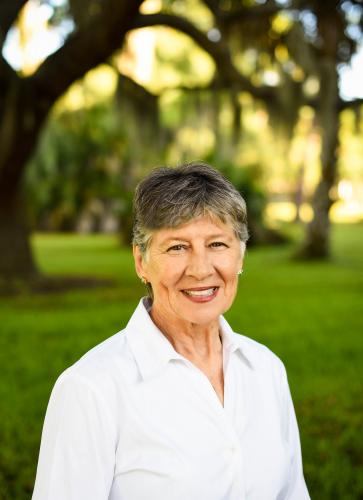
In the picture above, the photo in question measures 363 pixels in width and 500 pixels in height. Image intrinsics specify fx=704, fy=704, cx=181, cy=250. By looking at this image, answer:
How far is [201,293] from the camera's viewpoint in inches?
73.7

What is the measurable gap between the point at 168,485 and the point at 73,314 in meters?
6.86

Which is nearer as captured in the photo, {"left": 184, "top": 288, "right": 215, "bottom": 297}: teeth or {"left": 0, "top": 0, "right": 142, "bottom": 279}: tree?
{"left": 184, "top": 288, "right": 215, "bottom": 297}: teeth

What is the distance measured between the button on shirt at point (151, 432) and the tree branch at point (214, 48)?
342 inches

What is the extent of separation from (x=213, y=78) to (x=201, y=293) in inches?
438

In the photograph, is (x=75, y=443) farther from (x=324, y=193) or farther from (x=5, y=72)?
(x=324, y=193)

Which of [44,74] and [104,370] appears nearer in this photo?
[104,370]

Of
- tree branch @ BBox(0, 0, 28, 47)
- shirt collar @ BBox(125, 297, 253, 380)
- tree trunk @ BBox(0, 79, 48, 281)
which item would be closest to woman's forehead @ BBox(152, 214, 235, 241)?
shirt collar @ BBox(125, 297, 253, 380)

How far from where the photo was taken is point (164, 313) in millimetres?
1925

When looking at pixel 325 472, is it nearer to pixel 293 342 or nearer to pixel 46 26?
pixel 293 342

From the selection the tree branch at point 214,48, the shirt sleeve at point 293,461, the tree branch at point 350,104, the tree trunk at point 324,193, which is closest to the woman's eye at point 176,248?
the shirt sleeve at point 293,461

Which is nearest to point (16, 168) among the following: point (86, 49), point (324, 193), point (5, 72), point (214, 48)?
point (5, 72)

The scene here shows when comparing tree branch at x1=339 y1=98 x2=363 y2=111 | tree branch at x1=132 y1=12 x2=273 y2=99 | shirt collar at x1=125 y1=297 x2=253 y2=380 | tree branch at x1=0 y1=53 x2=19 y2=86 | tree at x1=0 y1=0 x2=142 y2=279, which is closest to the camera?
shirt collar at x1=125 y1=297 x2=253 y2=380

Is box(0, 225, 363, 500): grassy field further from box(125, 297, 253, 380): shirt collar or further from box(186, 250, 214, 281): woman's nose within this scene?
box(186, 250, 214, 281): woman's nose

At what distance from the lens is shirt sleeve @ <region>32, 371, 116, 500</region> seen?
1.58m
